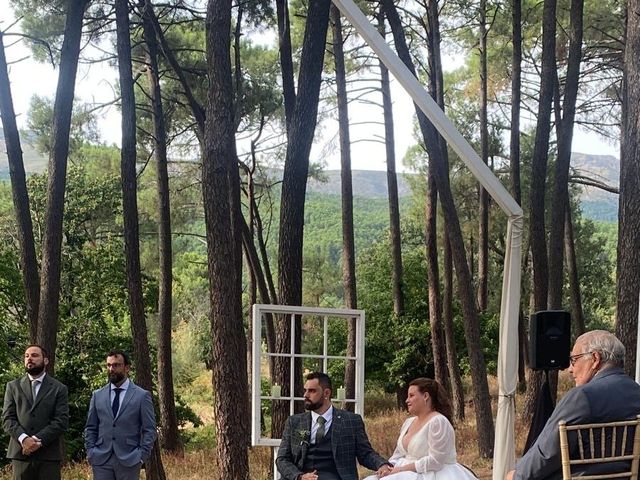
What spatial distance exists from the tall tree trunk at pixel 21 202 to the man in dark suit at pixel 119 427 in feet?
15.6

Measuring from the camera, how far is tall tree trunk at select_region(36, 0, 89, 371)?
9.66 m

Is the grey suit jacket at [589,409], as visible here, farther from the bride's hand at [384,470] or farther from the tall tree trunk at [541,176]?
the tall tree trunk at [541,176]

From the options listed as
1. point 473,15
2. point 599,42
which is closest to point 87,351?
point 473,15

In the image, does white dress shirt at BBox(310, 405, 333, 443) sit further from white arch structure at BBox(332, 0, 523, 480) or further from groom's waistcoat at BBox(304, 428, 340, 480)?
white arch structure at BBox(332, 0, 523, 480)

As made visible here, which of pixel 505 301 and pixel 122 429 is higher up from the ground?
pixel 505 301

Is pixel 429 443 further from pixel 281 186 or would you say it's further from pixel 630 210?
pixel 281 186

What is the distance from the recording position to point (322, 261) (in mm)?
38250

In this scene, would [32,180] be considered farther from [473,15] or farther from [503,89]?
[503,89]

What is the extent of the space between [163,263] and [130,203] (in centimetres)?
388

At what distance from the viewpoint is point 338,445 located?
226 inches

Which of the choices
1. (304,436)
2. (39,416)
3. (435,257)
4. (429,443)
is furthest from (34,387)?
(435,257)

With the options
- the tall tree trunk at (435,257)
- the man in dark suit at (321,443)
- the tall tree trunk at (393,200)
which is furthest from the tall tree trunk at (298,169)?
the tall tree trunk at (393,200)

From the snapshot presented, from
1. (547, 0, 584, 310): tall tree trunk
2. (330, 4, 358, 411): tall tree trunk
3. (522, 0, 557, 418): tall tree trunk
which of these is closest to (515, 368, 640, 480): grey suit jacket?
(522, 0, 557, 418): tall tree trunk

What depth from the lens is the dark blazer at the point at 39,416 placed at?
624 cm
